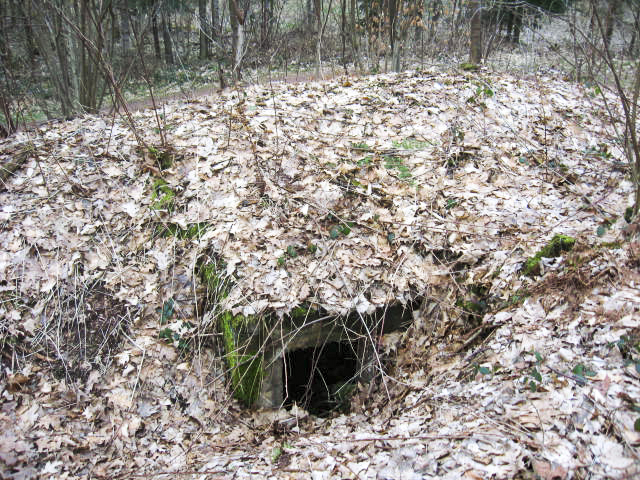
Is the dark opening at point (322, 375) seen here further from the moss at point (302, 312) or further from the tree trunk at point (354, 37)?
the tree trunk at point (354, 37)

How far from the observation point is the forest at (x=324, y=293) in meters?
2.77

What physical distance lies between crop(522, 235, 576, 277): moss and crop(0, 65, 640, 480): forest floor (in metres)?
0.04

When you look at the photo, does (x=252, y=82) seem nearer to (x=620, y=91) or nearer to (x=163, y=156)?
(x=163, y=156)

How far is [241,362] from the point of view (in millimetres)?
3670

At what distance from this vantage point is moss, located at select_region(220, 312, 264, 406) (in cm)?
366

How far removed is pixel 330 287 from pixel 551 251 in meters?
1.82

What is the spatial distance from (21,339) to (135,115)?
350 centimetres

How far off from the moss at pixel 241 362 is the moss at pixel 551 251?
7.40 ft

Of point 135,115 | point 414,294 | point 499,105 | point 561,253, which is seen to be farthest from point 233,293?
point 499,105

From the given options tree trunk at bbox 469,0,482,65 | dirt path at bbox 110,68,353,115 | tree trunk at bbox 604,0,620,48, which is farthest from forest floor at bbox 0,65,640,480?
tree trunk at bbox 469,0,482,65

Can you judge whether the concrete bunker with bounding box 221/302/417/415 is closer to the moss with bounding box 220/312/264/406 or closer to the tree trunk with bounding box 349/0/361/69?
the moss with bounding box 220/312/264/406

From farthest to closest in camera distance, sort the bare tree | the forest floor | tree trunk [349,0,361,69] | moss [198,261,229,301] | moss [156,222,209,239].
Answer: tree trunk [349,0,361,69] < moss [156,222,209,239] < moss [198,261,229,301] < the bare tree < the forest floor

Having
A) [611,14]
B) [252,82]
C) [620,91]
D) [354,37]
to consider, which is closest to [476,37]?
[354,37]

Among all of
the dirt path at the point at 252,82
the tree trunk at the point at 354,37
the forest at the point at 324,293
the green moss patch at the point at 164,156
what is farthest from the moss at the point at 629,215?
the tree trunk at the point at 354,37
